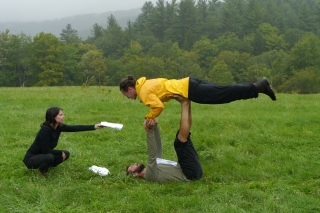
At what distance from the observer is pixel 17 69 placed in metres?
83.5

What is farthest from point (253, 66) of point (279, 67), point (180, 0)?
point (180, 0)

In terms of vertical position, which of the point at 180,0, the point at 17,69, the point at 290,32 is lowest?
the point at 17,69

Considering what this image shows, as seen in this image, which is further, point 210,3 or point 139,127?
point 210,3

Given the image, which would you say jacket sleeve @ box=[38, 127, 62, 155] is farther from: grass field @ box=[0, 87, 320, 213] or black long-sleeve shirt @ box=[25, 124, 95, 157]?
grass field @ box=[0, 87, 320, 213]

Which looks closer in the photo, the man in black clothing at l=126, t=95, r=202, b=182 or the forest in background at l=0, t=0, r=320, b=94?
the man in black clothing at l=126, t=95, r=202, b=182

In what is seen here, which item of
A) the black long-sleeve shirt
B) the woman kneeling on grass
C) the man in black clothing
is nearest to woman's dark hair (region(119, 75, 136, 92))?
the man in black clothing

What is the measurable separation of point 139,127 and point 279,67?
69.6 meters

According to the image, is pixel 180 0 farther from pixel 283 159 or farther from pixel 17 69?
pixel 283 159

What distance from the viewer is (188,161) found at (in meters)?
6.91

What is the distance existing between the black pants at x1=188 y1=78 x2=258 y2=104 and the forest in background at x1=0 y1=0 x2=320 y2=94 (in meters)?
60.4

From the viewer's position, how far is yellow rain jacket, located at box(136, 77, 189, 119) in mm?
6566

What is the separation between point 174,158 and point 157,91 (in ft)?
7.04

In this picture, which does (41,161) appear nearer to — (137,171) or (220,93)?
(137,171)

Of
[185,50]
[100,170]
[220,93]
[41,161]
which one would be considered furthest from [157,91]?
[185,50]
